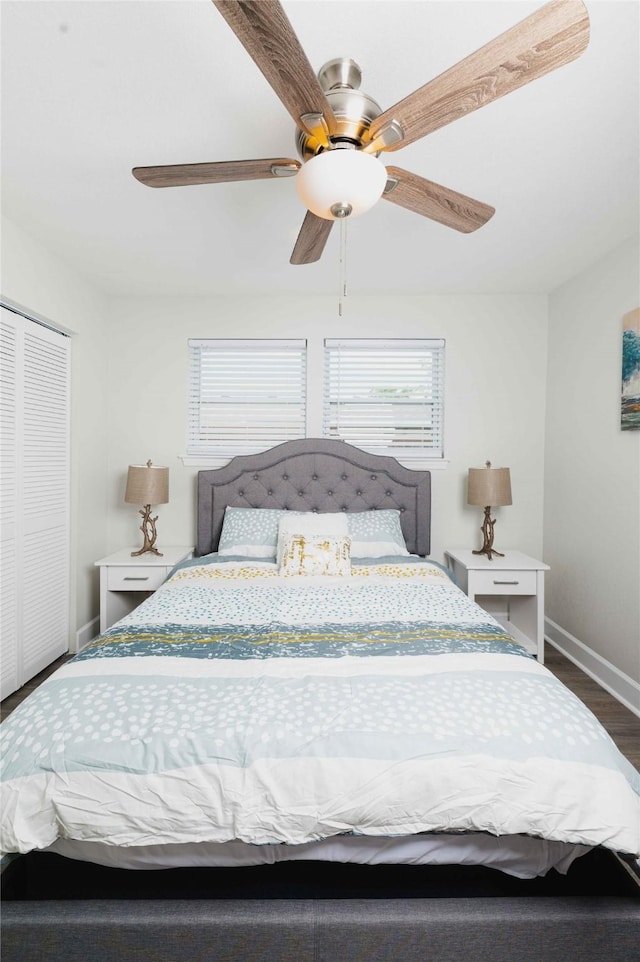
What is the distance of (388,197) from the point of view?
167 cm

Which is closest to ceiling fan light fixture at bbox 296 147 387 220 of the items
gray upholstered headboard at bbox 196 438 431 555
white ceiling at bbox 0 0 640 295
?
white ceiling at bbox 0 0 640 295

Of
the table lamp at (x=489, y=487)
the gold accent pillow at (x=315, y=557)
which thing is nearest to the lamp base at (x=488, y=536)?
the table lamp at (x=489, y=487)

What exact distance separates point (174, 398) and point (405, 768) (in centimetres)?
318

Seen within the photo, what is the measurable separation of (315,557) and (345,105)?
2010mm

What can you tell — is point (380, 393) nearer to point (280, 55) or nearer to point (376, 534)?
point (376, 534)

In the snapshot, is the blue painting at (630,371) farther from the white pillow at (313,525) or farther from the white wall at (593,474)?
the white pillow at (313,525)

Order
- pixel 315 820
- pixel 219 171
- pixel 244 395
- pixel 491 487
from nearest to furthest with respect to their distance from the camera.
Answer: pixel 315 820 → pixel 219 171 → pixel 491 487 → pixel 244 395

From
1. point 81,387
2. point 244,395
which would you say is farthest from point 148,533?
point 244,395

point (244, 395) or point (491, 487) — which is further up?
point (244, 395)

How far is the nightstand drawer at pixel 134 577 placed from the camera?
325cm

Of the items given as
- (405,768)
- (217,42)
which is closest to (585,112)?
(217,42)

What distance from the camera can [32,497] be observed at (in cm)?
295

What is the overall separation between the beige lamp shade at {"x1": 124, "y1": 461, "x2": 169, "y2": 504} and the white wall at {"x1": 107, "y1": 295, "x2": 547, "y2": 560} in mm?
362

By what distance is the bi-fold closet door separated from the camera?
2.72 metres
